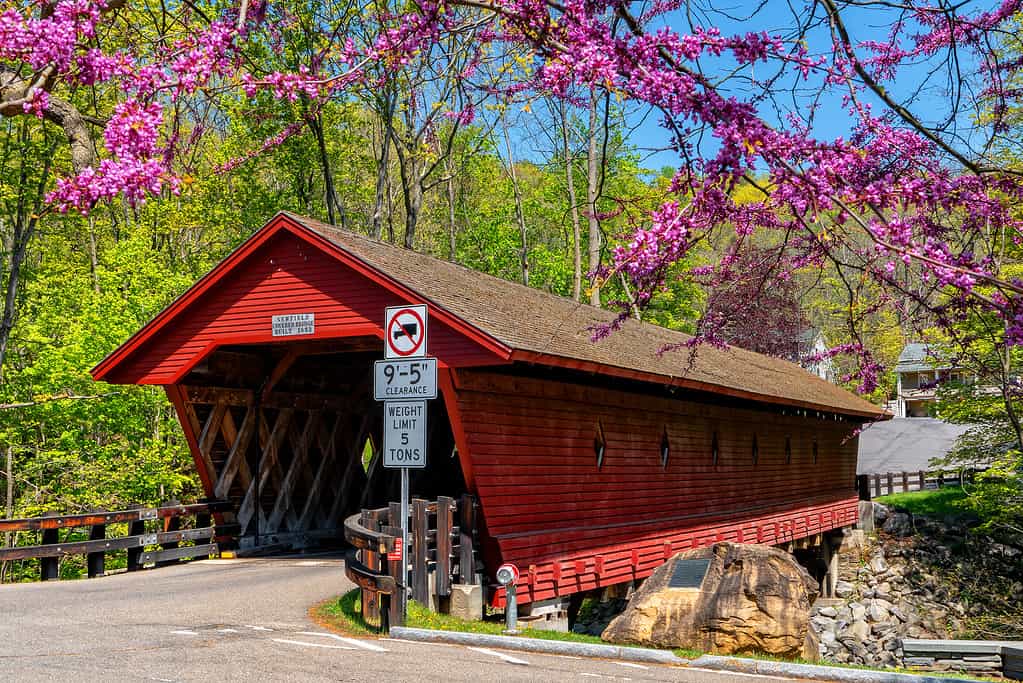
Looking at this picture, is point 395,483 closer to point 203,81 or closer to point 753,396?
point 753,396

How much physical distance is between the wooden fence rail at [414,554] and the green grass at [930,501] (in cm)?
2613

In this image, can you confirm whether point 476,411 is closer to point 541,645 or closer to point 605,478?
point 605,478

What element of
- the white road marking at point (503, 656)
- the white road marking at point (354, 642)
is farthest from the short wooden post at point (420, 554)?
the white road marking at point (503, 656)

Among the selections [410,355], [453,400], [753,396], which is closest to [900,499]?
[753,396]

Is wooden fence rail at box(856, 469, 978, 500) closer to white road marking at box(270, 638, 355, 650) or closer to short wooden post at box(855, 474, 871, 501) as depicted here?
short wooden post at box(855, 474, 871, 501)

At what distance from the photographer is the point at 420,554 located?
1161 cm

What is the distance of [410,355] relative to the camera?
9.57 meters

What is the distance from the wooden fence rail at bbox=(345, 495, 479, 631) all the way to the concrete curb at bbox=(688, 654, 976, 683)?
9.86 ft

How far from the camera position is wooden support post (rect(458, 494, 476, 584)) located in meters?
12.2

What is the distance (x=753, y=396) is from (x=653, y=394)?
2.38 meters

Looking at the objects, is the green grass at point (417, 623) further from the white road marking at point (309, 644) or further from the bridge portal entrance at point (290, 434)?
the bridge portal entrance at point (290, 434)

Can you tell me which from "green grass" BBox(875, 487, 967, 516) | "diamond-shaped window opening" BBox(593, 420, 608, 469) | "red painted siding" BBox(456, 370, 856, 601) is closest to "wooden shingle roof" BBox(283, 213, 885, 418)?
"red painted siding" BBox(456, 370, 856, 601)

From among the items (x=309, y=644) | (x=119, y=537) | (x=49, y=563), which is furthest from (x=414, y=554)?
(x=49, y=563)

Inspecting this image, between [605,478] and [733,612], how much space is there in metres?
6.10
